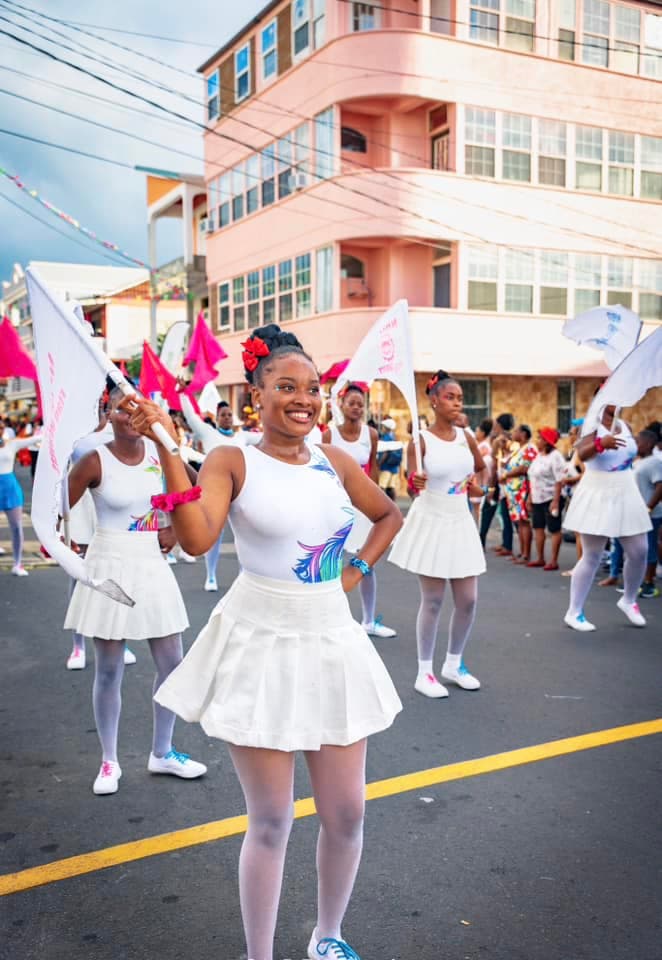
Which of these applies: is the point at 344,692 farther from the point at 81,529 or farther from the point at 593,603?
the point at 593,603

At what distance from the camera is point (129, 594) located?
14.3ft

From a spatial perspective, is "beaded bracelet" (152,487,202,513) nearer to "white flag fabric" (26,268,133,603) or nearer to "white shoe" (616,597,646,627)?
"white flag fabric" (26,268,133,603)

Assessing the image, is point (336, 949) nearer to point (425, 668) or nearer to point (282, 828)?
point (282, 828)

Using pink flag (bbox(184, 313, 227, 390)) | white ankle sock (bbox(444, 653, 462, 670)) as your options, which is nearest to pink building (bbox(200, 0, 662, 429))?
pink flag (bbox(184, 313, 227, 390))

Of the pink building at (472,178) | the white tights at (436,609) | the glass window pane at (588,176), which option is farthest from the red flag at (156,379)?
the glass window pane at (588,176)

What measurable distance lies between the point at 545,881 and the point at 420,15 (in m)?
21.0

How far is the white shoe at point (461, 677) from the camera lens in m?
6.00

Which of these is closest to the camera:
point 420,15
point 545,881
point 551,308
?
point 545,881

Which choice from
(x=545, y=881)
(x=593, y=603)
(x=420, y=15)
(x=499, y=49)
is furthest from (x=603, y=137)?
(x=545, y=881)

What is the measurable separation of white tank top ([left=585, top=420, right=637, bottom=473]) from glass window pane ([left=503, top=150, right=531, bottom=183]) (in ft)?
55.7

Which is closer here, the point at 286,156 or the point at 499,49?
the point at 499,49

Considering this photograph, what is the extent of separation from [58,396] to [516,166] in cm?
2236

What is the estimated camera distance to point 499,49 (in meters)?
22.1

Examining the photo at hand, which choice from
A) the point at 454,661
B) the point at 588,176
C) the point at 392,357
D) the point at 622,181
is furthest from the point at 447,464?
the point at 622,181
